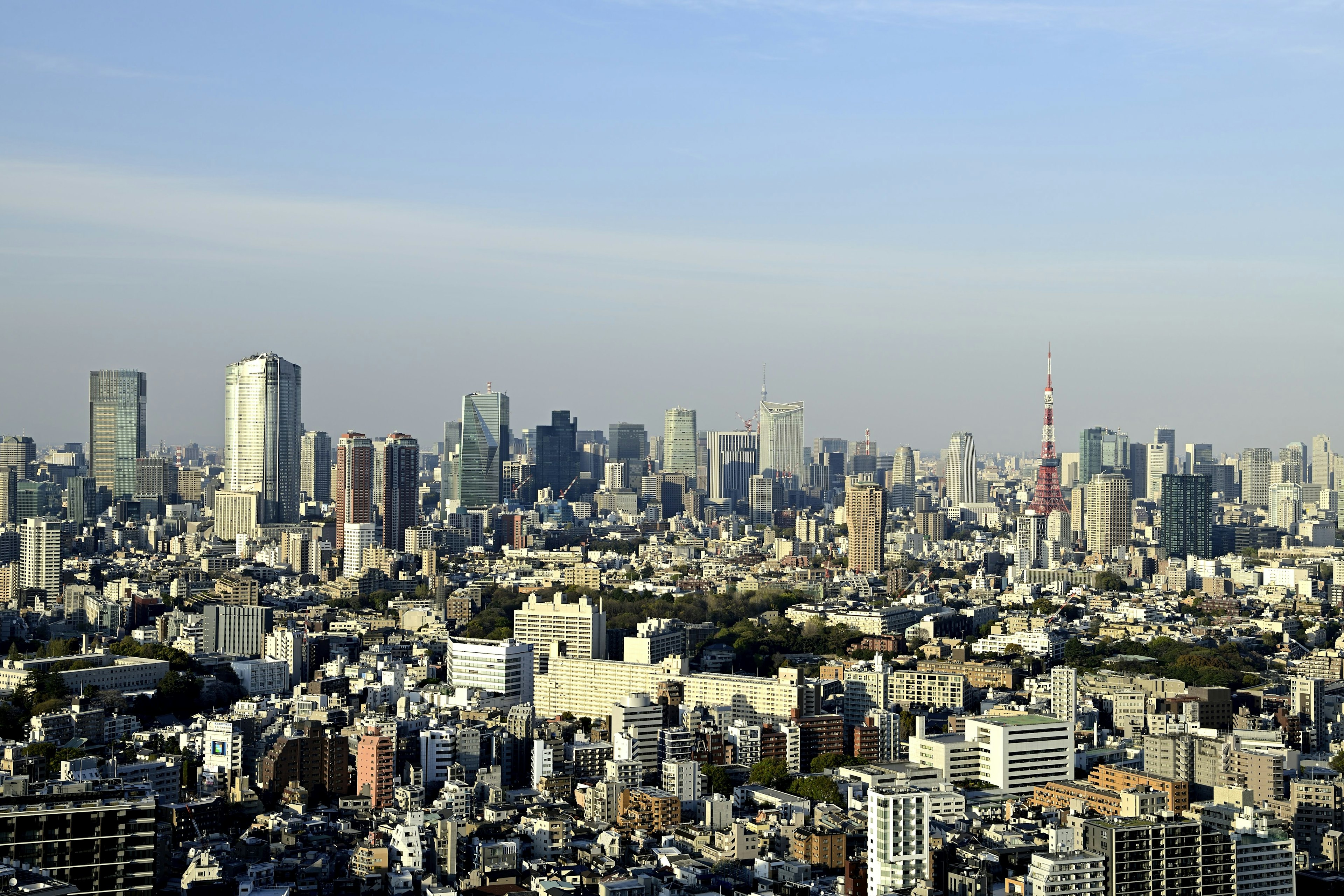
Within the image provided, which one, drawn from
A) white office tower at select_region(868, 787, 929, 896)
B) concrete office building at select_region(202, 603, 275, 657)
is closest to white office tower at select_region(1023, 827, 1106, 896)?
white office tower at select_region(868, 787, 929, 896)

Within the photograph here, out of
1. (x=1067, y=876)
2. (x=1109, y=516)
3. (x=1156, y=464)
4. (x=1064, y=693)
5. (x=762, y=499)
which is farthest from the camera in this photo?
(x=1156, y=464)

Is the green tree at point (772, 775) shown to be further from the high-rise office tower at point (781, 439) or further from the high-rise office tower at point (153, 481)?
the high-rise office tower at point (781, 439)

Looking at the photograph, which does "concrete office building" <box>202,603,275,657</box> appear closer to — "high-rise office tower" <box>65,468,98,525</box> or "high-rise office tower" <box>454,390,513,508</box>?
"high-rise office tower" <box>65,468,98,525</box>

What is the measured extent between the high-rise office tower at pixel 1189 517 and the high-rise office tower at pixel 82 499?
2481 cm

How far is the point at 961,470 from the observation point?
62.4m

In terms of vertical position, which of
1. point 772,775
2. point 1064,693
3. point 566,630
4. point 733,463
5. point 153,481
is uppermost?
point 733,463

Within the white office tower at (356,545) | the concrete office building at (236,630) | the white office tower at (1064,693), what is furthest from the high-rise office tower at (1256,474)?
the concrete office building at (236,630)

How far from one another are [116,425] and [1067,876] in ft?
140

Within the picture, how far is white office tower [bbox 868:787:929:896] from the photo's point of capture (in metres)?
10.5

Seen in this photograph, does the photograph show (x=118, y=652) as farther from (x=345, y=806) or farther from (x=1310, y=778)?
(x=1310, y=778)

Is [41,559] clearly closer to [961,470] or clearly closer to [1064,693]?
[1064,693]

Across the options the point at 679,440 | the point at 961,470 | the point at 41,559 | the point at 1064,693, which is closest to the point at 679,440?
the point at 679,440

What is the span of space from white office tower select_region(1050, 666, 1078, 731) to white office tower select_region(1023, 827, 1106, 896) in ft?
20.3

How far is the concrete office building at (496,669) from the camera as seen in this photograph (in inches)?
748
